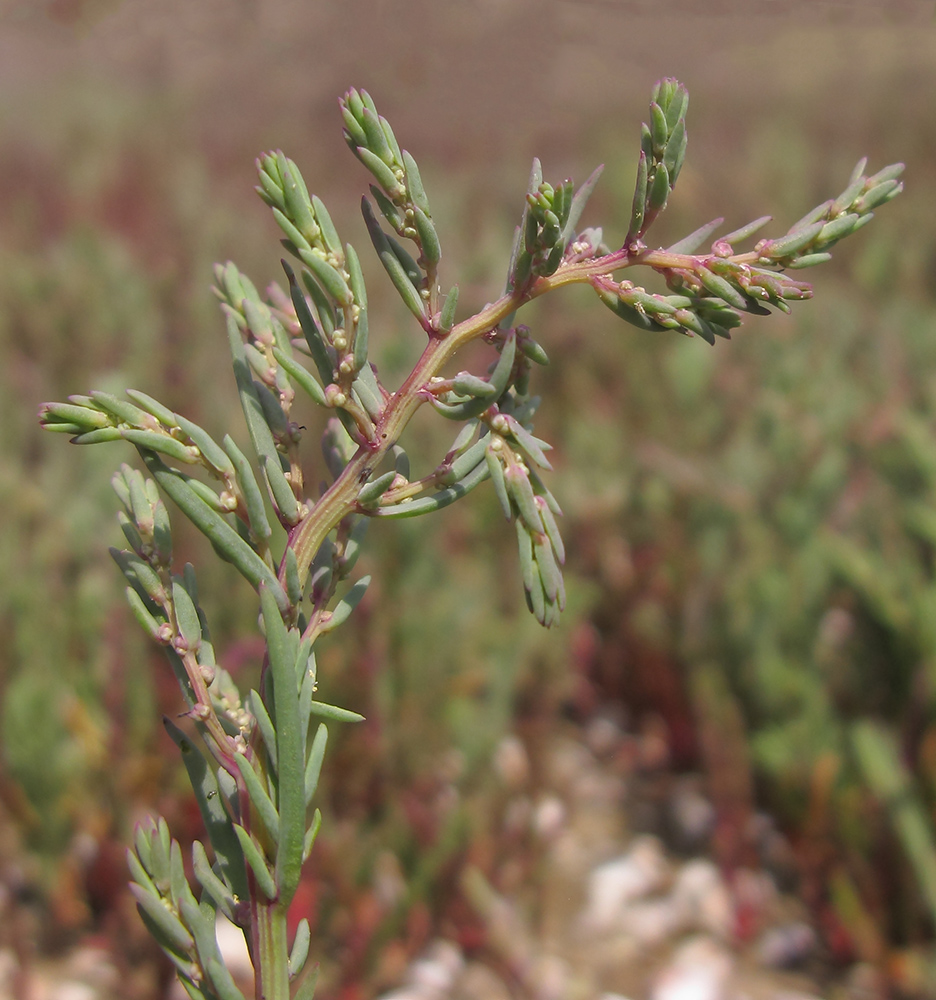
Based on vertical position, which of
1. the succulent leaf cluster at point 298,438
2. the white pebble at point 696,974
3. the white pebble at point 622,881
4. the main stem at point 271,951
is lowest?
the white pebble at point 696,974

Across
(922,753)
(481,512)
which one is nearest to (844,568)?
(922,753)

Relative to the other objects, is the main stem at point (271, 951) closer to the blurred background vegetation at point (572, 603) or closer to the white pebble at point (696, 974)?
the blurred background vegetation at point (572, 603)

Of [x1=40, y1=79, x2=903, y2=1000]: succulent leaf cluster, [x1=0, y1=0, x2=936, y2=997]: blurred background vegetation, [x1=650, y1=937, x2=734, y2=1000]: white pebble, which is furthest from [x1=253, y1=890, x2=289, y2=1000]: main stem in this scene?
[x1=650, y1=937, x2=734, y2=1000]: white pebble

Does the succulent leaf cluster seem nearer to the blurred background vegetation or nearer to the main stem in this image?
the main stem

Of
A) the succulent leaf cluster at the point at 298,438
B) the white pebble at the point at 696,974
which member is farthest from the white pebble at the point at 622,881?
the succulent leaf cluster at the point at 298,438

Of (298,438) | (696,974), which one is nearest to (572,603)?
(696,974)

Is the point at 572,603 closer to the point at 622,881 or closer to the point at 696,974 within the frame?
the point at 622,881

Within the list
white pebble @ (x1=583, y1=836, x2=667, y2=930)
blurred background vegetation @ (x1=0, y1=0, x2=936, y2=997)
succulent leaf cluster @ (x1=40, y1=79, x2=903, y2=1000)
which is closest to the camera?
succulent leaf cluster @ (x1=40, y1=79, x2=903, y2=1000)

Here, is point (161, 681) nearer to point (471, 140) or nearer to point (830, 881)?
point (830, 881)
